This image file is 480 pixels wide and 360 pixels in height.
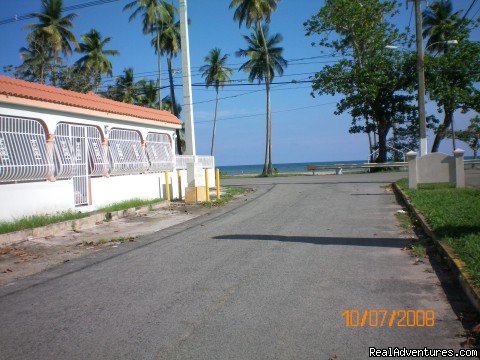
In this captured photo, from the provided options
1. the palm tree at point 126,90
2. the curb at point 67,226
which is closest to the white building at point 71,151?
the curb at point 67,226

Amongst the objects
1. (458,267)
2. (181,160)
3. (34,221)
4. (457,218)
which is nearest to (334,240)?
(457,218)

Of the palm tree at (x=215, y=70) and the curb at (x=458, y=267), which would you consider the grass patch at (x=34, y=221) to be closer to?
the curb at (x=458, y=267)

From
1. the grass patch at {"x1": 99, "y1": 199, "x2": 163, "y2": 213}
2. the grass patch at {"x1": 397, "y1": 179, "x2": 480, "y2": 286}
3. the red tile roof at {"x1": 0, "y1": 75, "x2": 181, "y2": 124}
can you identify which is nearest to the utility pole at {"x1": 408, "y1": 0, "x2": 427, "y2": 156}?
the grass patch at {"x1": 397, "y1": 179, "x2": 480, "y2": 286}

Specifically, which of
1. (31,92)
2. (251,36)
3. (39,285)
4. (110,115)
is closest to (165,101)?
(251,36)

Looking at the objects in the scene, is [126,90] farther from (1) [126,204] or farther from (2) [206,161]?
(1) [126,204]

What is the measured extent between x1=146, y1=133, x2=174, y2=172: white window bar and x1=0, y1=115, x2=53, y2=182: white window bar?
5806 millimetres

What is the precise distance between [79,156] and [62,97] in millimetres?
1746

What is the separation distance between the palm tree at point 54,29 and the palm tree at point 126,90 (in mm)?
6490

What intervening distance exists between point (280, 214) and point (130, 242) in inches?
173

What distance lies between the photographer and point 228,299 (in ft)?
17.3

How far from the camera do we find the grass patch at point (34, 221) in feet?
32.5

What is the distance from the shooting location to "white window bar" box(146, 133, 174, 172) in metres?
17.4

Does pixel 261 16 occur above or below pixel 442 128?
above

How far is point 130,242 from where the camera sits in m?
9.53
